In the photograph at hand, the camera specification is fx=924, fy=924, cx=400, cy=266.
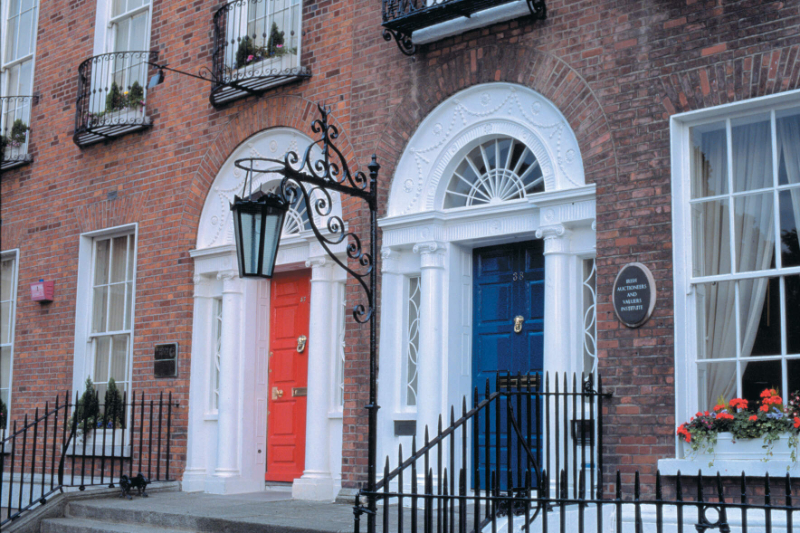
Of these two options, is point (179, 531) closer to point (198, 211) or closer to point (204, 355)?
point (204, 355)

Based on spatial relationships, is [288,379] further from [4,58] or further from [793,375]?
[4,58]

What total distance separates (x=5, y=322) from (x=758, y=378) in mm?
10273

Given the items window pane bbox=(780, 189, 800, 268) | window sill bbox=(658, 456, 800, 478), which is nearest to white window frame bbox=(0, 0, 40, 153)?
window sill bbox=(658, 456, 800, 478)

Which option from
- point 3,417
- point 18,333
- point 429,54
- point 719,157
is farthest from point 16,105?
point 719,157

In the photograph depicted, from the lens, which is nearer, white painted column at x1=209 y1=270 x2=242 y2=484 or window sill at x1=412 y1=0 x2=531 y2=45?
window sill at x1=412 y1=0 x2=531 y2=45

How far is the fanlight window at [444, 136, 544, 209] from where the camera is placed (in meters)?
8.15

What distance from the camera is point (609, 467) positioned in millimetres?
6965

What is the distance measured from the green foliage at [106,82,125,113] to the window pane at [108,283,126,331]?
7.25 ft

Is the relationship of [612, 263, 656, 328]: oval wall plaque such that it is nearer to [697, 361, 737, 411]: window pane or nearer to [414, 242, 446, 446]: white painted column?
[697, 361, 737, 411]: window pane

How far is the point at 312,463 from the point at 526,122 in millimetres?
3833

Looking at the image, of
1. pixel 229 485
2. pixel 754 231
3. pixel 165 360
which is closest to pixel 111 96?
pixel 165 360

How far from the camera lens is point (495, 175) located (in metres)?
8.33

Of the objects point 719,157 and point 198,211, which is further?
point 198,211

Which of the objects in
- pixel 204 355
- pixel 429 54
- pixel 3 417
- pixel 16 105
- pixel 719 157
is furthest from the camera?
pixel 16 105
